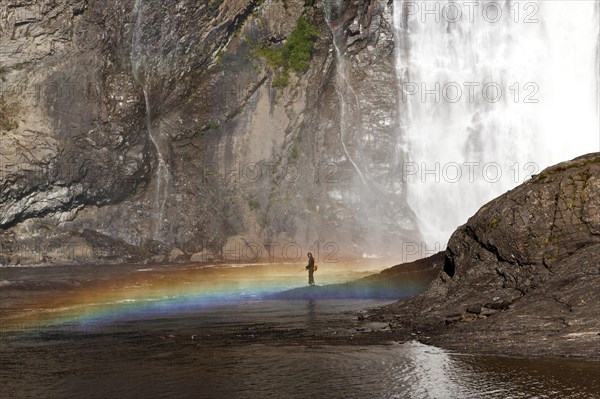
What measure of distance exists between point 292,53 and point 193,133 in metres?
8.61

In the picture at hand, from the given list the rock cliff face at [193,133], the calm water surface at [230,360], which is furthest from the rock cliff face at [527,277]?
the rock cliff face at [193,133]

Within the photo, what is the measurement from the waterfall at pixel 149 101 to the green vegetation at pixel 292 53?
748 cm

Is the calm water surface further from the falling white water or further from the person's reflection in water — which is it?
the falling white water

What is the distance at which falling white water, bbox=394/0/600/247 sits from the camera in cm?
5338

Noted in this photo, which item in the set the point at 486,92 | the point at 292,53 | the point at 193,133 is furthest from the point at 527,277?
the point at 486,92

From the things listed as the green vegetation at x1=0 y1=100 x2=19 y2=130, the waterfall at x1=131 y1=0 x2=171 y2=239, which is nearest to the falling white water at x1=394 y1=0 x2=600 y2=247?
the waterfall at x1=131 y1=0 x2=171 y2=239

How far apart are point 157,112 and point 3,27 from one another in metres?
10.4

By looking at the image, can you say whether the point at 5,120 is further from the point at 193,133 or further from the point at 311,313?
the point at 311,313

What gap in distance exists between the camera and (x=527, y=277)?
18453 mm

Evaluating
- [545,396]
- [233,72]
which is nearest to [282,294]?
[545,396]

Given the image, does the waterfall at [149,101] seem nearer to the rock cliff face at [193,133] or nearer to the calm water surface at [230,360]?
the rock cliff face at [193,133]

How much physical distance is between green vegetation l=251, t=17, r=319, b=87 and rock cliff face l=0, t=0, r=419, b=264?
28 centimetres

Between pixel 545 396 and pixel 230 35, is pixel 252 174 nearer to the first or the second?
pixel 230 35

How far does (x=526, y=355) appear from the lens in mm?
15258
